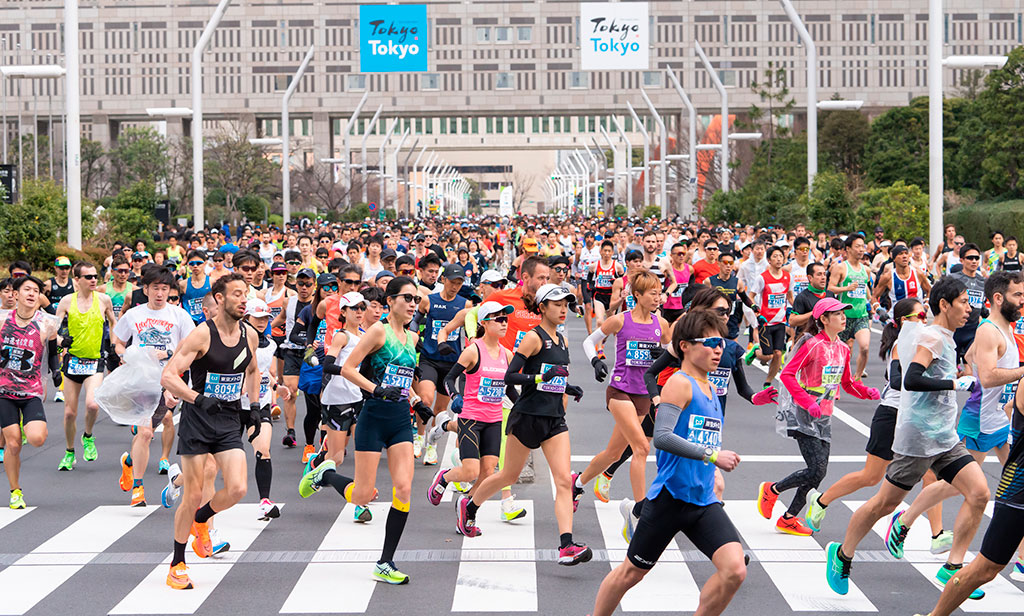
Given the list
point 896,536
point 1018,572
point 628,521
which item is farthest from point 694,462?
point 1018,572

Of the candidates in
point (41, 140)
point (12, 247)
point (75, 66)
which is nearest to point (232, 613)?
point (75, 66)

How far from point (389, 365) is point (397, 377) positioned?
0.32 feet

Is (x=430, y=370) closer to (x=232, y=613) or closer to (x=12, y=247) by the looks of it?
(x=232, y=613)

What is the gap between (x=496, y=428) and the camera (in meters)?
9.52

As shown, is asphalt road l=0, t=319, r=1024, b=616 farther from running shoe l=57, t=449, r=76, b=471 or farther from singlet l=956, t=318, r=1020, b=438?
singlet l=956, t=318, r=1020, b=438

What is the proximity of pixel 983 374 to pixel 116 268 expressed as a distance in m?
9.07

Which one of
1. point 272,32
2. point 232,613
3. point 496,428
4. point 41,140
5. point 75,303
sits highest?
point 272,32

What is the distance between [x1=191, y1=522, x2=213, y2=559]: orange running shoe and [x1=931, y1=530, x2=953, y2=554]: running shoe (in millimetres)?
4690

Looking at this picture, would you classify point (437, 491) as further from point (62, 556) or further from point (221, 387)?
point (62, 556)

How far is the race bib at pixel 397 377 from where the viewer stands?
866 cm

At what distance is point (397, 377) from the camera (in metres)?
8.69

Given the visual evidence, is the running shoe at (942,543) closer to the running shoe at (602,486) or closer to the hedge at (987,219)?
the running shoe at (602,486)

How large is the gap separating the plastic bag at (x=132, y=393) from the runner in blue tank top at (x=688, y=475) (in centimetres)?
536

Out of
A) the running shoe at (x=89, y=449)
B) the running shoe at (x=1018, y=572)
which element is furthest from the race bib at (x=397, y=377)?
the running shoe at (x=89, y=449)
